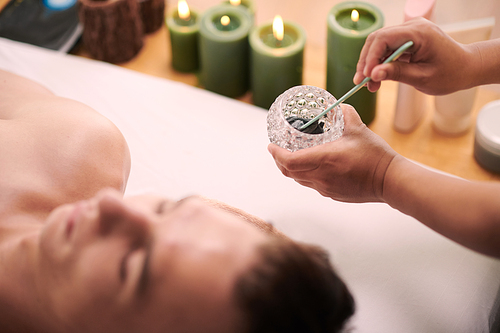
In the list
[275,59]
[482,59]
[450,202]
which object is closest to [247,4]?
[275,59]

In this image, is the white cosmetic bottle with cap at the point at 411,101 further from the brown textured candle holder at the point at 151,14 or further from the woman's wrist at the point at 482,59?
the brown textured candle holder at the point at 151,14

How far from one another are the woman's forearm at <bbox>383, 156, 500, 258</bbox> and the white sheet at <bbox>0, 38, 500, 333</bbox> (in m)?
0.15

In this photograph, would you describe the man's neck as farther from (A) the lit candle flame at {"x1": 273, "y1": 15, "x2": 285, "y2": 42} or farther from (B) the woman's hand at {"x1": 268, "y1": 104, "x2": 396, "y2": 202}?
(A) the lit candle flame at {"x1": 273, "y1": 15, "x2": 285, "y2": 42}

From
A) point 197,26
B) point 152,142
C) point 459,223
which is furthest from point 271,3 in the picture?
point 459,223

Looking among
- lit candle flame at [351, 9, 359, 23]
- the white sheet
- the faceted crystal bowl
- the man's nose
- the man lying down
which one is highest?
lit candle flame at [351, 9, 359, 23]

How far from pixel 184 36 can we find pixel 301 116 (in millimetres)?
487

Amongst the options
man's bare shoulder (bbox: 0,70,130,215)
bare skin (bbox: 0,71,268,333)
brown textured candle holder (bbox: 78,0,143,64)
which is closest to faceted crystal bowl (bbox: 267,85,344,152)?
bare skin (bbox: 0,71,268,333)

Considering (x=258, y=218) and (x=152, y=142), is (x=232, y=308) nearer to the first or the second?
(x=258, y=218)

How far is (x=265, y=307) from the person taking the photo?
473mm

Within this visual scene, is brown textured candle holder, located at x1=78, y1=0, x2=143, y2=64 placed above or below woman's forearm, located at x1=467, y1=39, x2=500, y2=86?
below

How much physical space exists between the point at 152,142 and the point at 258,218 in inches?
10.6

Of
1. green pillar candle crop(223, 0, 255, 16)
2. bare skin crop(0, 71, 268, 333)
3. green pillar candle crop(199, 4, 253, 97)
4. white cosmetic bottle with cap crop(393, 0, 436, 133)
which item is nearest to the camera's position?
bare skin crop(0, 71, 268, 333)

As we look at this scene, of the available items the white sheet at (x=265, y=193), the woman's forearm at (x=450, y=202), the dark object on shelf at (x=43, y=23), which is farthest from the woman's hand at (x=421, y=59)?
the dark object on shelf at (x=43, y=23)

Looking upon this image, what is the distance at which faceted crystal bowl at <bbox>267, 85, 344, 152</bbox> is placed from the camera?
581mm
